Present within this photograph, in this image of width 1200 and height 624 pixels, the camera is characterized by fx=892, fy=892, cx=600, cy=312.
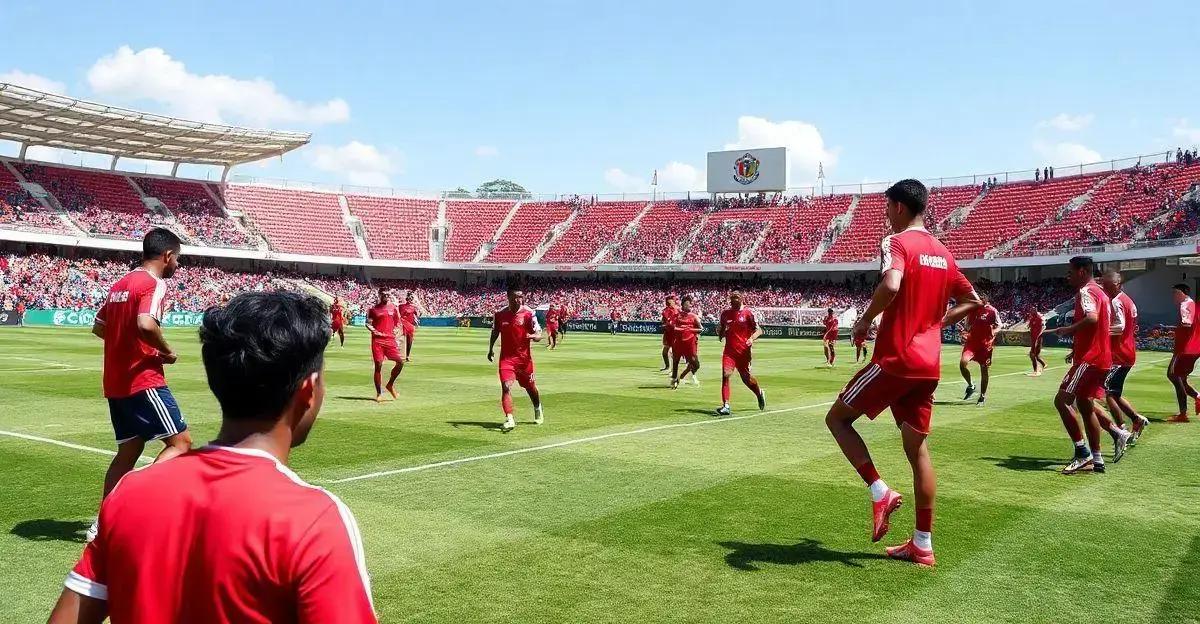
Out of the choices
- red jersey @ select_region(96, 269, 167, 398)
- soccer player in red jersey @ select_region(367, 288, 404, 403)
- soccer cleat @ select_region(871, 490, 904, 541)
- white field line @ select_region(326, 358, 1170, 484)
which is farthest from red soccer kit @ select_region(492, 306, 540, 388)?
soccer cleat @ select_region(871, 490, 904, 541)

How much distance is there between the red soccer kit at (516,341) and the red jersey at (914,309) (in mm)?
7204

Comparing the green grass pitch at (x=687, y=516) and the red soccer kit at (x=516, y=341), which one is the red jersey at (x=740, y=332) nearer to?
the green grass pitch at (x=687, y=516)

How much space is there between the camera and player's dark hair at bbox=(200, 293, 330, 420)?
2096 millimetres

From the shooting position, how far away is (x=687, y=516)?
7.57 metres

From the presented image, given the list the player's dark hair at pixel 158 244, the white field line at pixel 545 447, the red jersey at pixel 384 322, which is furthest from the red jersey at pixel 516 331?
the player's dark hair at pixel 158 244

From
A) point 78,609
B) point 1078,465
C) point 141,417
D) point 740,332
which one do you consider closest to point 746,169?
point 740,332

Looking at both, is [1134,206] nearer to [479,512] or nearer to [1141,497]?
[1141,497]

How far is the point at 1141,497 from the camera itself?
8617 mm

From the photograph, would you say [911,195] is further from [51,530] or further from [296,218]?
[296,218]

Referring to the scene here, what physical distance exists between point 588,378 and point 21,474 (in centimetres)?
1396

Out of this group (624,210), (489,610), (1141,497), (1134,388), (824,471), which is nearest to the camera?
(489,610)

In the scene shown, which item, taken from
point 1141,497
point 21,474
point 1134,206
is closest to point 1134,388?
point 1141,497

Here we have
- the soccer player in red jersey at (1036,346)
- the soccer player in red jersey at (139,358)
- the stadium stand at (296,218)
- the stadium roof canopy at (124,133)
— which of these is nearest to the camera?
the soccer player in red jersey at (139,358)

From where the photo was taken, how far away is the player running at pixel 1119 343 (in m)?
10.4
